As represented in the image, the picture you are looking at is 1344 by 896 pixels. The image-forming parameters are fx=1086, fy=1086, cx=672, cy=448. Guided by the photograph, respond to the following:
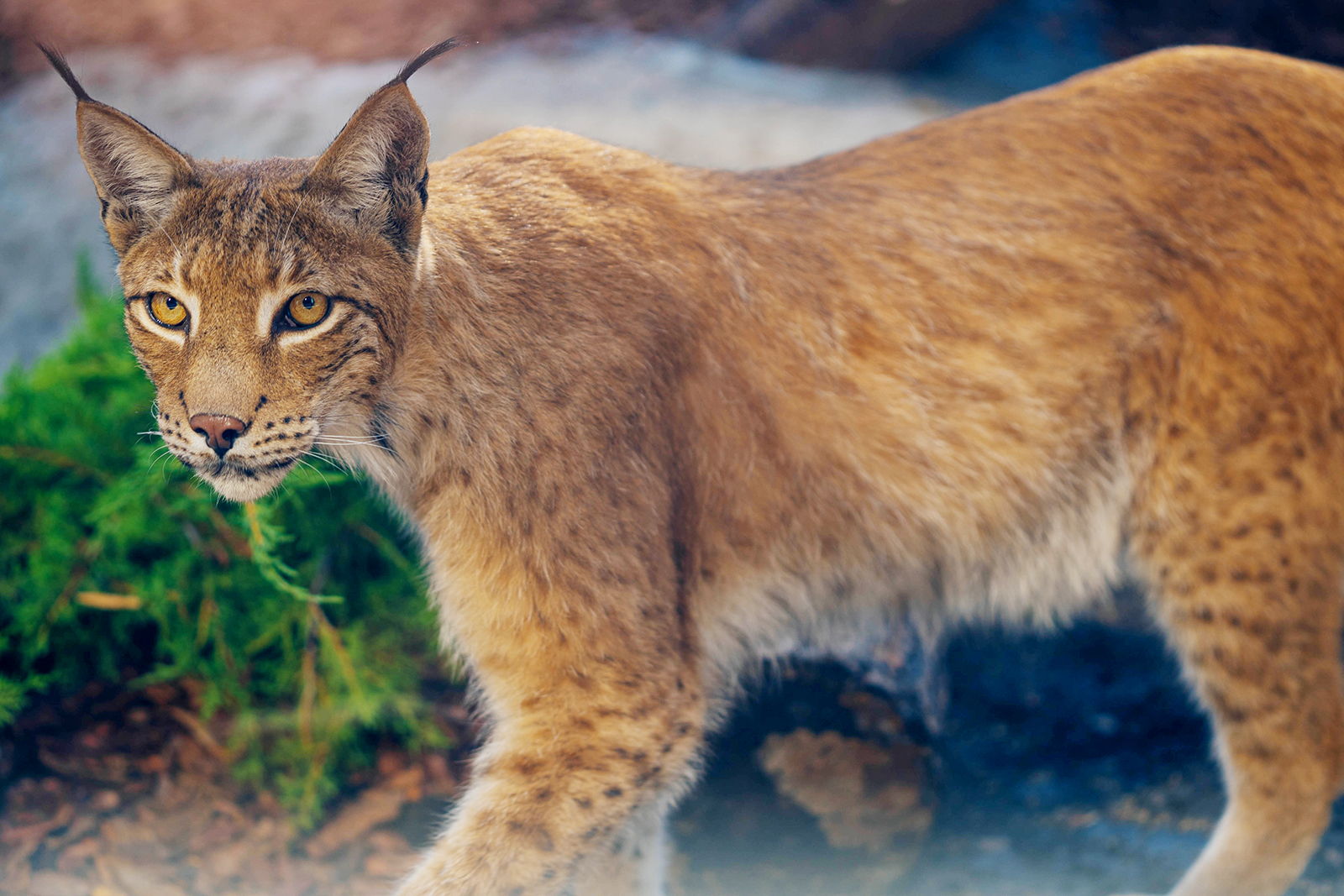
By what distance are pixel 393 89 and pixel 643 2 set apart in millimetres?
4265

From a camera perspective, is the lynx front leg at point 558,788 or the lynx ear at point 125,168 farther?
the lynx front leg at point 558,788

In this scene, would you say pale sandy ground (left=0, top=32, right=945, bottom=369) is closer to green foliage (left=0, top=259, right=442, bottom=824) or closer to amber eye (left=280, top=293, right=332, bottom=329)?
green foliage (left=0, top=259, right=442, bottom=824)

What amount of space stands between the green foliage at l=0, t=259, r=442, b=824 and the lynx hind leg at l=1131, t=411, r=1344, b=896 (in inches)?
83.8

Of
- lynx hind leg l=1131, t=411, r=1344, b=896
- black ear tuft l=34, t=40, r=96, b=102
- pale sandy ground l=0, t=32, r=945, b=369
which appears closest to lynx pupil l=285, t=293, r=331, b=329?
black ear tuft l=34, t=40, r=96, b=102

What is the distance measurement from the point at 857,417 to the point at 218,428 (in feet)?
4.68

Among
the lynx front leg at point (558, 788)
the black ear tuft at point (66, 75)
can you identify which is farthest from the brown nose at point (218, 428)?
the lynx front leg at point (558, 788)

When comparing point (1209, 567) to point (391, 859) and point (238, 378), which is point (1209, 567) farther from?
point (391, 859)

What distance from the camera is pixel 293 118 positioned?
15.1 feet

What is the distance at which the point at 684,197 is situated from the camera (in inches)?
104

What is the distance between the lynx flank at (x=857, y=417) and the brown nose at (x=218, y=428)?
0.18 meters

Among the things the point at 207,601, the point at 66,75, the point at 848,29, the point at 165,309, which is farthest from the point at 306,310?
the point at 848,29

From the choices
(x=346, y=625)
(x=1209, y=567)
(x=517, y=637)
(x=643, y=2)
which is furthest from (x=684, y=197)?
(x=643, y=2)

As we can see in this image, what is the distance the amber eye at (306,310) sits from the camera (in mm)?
2002

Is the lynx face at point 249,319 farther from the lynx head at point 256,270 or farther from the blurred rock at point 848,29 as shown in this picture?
the blurred rock at point 848,29
